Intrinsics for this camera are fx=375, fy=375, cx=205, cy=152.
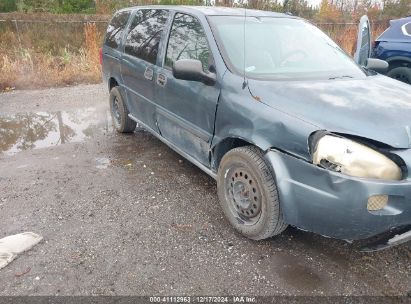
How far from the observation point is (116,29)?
5371 millimetres

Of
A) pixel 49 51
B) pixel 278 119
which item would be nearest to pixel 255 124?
pixel 278 119

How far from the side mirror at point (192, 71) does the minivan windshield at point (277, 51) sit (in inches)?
8.2

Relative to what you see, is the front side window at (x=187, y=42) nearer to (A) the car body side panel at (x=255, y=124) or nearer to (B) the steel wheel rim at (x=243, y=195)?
(A) the car body side panel at (x=255, y=124)

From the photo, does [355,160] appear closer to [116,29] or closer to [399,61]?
[116,29]

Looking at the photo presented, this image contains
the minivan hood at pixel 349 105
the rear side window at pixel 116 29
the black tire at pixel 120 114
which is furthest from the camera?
the black tire at pixel 120 114

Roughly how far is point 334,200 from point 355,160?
28 centimetres

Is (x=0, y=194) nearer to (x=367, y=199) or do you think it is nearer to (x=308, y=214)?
(x=308, y=214)

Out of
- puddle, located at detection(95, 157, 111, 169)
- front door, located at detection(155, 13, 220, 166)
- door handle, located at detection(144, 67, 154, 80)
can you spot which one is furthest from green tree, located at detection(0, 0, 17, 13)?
front door, located at detection(155, 13, 220, 166)

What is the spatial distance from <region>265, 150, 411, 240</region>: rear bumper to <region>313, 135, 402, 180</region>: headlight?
0.18 ft

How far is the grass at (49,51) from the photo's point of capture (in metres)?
9.16

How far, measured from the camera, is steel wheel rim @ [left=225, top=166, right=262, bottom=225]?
2.89 m

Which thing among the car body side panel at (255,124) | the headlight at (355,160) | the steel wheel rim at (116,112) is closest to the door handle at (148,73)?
the car body side panel at (255,124)

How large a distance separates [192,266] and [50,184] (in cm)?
209

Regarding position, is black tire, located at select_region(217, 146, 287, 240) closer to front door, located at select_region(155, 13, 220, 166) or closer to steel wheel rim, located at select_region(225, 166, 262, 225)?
steel wheel rim, located at select_region(225, 166, 262, 225)
